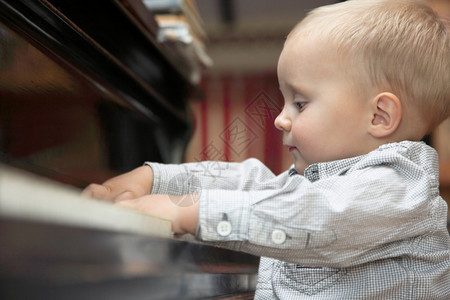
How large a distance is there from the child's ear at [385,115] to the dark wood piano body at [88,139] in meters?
0.31

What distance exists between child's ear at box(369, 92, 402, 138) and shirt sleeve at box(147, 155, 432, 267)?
0.33ft

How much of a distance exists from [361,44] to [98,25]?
443mm

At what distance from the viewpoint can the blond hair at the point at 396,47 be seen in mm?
860

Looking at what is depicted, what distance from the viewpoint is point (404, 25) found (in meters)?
0.88

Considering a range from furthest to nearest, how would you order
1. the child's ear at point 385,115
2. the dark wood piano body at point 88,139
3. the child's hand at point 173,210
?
the child's ear at point 385,115, the child's hand at point 173,210, the dark wood piano body at point 88,139

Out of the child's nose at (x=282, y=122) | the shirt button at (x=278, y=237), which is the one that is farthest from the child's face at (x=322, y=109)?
the shirt button at (x=278, y=237)

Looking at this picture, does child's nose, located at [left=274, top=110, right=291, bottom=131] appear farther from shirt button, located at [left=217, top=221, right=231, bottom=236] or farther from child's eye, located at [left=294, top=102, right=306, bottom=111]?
shirt button, located at [left=217, top=221, right=231, bottom=236]

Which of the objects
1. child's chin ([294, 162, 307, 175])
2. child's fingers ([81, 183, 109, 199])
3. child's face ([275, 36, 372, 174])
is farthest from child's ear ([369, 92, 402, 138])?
child's fingers ([81, 183, 109, 199])

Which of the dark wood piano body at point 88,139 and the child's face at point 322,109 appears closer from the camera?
the dark wood piano body at point 88,139

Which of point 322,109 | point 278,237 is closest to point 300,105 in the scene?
point 322,109

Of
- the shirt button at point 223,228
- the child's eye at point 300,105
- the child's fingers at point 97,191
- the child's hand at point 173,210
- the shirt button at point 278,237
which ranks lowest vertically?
the shirt button at point 278,237

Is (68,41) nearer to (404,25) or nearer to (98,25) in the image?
(98,25)

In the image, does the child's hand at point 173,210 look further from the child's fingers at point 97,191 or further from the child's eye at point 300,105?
the child's eye at point 300,105

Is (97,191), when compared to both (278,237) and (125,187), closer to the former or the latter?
(125,187)
